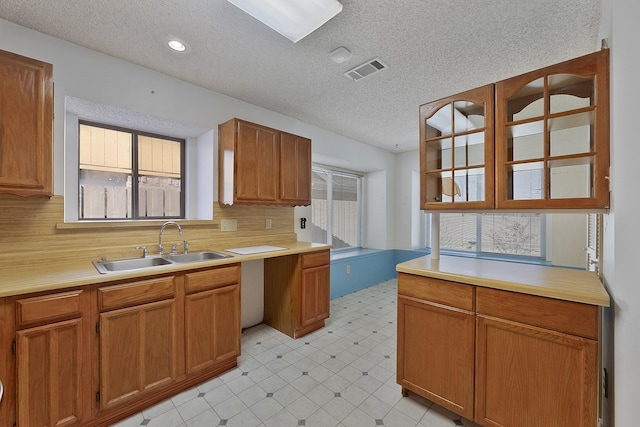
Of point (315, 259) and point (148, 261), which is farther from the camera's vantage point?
point (315, 259)

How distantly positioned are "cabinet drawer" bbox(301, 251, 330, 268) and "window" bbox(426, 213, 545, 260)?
7.40 feet

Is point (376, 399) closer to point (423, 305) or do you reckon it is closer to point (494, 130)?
point (423, 305)

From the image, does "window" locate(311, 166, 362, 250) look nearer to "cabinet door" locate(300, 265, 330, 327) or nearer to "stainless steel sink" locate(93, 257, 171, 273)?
"cabinet door" locate(300, 265, 330, 327)

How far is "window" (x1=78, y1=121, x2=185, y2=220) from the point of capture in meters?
2.30

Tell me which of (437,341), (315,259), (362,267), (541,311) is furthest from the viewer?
(362,267)

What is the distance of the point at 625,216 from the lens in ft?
3.45

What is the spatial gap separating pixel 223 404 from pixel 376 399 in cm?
104

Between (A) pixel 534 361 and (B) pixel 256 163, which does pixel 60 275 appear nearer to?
(B) pixel 256 163

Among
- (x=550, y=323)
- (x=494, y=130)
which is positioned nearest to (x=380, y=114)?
(x=494, y=130)

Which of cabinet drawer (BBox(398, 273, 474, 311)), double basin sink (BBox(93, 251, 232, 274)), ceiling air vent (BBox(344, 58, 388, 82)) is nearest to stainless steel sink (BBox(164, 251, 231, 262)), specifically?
double basin sink (BBox(93, 251, 232, 274))

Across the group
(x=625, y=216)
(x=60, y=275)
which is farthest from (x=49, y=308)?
(x=625, y=216)

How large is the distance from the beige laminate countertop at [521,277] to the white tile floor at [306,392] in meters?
0.91

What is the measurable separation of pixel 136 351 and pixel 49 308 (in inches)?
21.5

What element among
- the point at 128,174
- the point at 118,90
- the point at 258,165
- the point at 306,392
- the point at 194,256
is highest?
the point at 118,90
